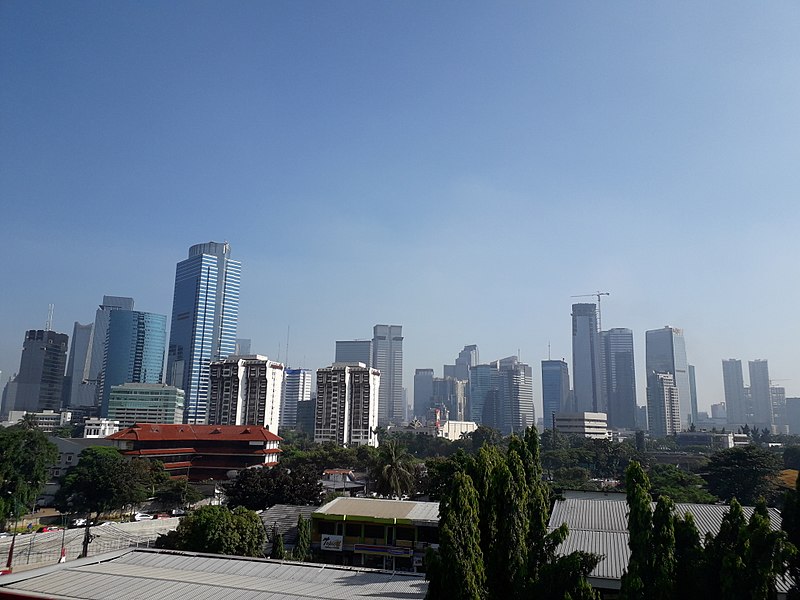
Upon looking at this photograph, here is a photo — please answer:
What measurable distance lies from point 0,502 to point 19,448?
16798 mm

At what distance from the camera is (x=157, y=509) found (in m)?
64.3

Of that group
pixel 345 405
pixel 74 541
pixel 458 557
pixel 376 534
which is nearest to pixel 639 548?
pixel 458 557

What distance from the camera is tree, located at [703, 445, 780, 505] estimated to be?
63250mm

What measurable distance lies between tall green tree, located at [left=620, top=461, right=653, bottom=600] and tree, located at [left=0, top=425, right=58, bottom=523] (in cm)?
4985

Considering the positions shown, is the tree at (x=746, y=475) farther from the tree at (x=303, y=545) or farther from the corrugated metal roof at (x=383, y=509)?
the tree at (x=303, y=545)

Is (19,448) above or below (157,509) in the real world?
above

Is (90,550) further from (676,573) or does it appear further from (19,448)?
(676,573)

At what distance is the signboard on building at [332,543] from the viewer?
38188 mm

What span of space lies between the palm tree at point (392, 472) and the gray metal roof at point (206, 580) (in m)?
28.0

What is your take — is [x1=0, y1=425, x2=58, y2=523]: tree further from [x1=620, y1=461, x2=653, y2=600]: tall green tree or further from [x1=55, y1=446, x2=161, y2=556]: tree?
[x1=620, y1=461, x2=653, y2=600]: tall green tree

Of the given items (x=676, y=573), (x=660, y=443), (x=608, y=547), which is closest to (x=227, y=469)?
(x=608, y=547)

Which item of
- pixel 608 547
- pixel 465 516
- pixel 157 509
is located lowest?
pixel 157 509

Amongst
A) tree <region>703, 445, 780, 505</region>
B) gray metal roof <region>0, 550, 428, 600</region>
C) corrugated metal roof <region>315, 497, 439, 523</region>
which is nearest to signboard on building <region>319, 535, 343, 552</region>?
corrugated metal roof <region>315, 497, 439, 523</region>

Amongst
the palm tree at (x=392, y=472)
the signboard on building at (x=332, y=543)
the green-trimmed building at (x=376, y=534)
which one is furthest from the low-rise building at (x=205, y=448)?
the signboard on building at (x=332, y=543)
